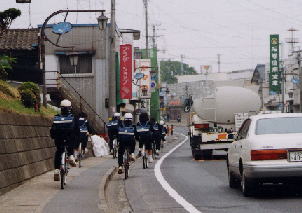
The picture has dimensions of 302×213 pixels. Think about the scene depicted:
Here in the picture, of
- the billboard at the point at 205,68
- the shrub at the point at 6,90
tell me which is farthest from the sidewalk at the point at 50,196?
the billboard at the point at 205,68

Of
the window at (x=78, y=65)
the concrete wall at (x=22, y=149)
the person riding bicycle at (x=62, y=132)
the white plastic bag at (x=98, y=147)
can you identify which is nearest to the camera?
the concrete wall at (x=22, y=149)

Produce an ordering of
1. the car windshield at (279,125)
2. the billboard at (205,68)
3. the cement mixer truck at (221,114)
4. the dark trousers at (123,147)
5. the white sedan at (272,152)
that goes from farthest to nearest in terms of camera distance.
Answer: the billboard at (205,68) → the cement mixer truck at (221,114) → the dark trousers at (123,147) → the car windshield at (279,125) → the white sedan at (272,152)

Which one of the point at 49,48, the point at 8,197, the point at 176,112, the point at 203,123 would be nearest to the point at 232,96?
the point at 203,123

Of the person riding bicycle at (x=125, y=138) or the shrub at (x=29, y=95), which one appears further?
the shrub at (x=29, y=95)

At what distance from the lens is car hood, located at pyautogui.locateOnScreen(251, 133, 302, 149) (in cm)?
1362

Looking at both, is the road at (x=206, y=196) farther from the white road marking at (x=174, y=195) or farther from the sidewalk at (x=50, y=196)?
the sidewalk at (x=50, y=196)

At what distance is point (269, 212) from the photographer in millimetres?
11992

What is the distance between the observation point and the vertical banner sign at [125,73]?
178ft

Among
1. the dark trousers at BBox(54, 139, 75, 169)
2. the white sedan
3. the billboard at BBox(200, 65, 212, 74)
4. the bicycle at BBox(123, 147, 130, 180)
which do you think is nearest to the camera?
the white sedan

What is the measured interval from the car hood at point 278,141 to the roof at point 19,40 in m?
34.4

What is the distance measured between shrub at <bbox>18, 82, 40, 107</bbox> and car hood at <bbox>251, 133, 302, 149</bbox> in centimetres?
1101

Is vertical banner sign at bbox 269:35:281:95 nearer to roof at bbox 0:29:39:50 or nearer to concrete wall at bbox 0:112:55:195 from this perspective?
roof at bbox 0:29:39:50

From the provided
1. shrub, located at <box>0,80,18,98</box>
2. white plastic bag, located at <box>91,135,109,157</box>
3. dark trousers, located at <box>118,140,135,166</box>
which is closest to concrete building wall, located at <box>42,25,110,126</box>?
white plastic bag, located at <box>91,135,109,157</box>

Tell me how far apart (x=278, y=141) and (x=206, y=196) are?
213 cm
